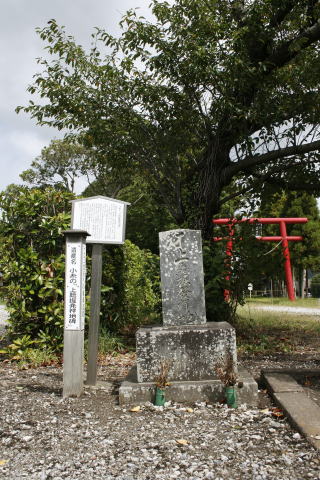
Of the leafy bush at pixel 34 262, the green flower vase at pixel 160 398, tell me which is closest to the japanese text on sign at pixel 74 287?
the green flower vase at pixel 160 398

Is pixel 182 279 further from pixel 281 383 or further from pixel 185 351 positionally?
pixel 281 383

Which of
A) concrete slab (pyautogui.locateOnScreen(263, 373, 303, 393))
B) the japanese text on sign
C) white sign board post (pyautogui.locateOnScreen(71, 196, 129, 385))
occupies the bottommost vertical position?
concrete slab (pyautogui.locateOnScreen(263, 373, 303, 393))

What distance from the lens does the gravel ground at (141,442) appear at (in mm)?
A: 2594

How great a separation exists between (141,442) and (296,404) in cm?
139

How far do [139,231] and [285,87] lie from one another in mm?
15111

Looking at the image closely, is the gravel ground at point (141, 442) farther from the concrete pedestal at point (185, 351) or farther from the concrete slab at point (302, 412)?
the concrete pedestal at point (185, 351)

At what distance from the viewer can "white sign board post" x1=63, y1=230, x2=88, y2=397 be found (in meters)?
4.18

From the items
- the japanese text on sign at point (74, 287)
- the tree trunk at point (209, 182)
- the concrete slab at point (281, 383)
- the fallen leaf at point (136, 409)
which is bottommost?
the fallen leaf at point (136, 409)

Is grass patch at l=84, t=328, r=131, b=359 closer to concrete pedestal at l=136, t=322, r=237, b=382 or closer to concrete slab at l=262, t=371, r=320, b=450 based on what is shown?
concrete pedestal at l=136, t=322, r=237, b=382

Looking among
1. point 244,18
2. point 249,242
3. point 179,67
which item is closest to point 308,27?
point 244,18

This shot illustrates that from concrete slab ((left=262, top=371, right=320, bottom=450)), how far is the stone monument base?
0.25m

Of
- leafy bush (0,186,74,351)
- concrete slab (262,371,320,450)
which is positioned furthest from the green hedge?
concrete slab (262,371,320,450)

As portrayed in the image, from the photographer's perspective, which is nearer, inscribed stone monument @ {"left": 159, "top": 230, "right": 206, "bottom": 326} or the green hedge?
inscribed stone monument @ {"left": 159, "top": 230, "right": 206, "bottom": 326}

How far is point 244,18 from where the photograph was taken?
6.88 meters
